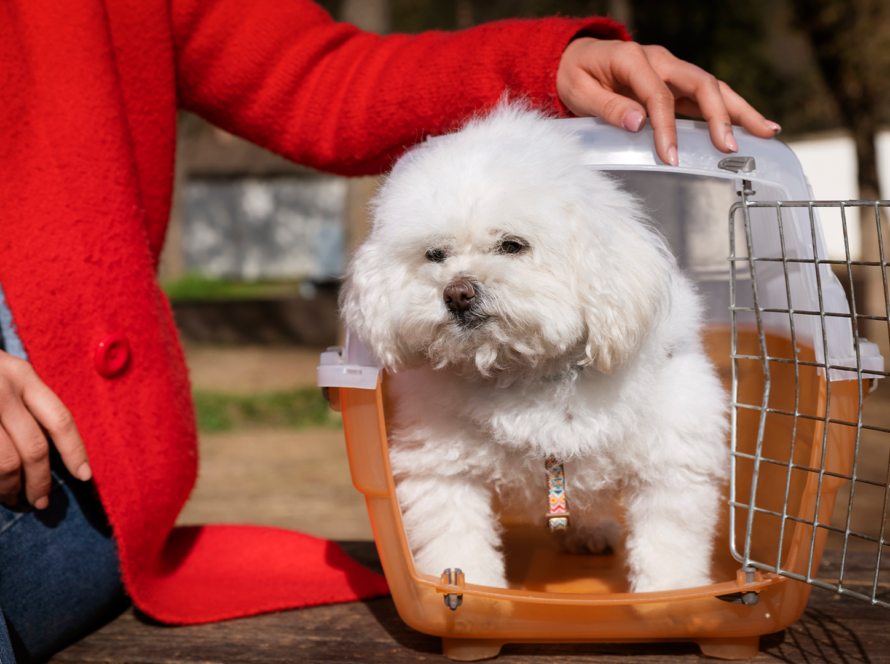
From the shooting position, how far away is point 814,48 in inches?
277

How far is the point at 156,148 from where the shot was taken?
164cm

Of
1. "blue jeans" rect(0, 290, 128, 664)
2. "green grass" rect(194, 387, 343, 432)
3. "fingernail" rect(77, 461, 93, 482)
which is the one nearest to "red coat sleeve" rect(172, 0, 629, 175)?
"blue jeans" rect(0, 290, 128, 664)

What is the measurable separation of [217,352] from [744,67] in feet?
21.7

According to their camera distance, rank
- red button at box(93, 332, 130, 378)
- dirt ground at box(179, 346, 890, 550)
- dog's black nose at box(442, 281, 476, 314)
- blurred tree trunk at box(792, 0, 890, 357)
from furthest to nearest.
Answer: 1. blurred tree trunk at box(792, 0, 890, 357)
2. dirt ground at box(179, 346, 890, 550)
3. red button at box(93, 332, 130, 378)
4. dog's black nose at box(442, 281, 476, 314)

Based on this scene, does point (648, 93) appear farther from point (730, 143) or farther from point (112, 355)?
point (112, 355)

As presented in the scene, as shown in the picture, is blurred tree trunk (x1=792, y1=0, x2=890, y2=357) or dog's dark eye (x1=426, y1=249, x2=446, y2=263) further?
blurred tree trunk (x1=792, y1=0, x2=890, y2=357)

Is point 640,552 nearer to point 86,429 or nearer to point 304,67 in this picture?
point 86,429

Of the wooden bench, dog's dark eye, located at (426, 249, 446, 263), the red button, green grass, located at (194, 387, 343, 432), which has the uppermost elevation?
dog's dark eye, located at (426, 249, 446, 263)

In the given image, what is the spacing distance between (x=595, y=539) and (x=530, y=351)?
26.1 inches

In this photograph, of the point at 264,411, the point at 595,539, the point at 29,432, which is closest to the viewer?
the point at 29,432

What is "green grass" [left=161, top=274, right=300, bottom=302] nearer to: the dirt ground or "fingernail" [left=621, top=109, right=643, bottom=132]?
the dirt ground

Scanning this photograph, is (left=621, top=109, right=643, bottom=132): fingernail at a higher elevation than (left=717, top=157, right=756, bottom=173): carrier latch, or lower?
higher

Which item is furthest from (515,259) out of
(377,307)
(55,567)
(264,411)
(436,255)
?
(264,411)

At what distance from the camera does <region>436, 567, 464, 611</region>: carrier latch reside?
1.25 m
